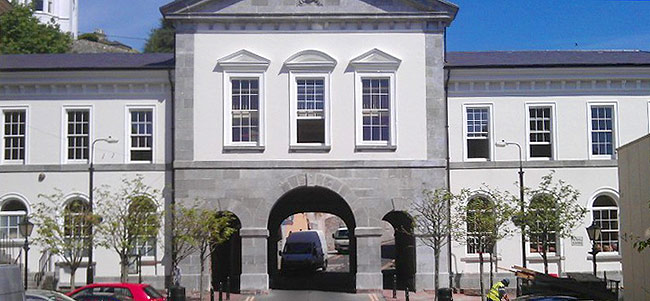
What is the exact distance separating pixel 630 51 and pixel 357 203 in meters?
15.7

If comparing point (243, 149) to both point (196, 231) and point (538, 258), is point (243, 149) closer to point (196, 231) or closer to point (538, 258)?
point (196, 231)

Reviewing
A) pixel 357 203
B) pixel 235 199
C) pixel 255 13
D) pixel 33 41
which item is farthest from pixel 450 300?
pixel 33 41

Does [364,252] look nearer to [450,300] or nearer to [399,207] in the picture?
[399,207]

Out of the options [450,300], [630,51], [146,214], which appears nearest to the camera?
[450,300]

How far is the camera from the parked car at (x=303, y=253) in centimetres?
4688

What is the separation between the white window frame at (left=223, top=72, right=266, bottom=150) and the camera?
3562cm

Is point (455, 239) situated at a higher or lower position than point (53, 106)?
lower

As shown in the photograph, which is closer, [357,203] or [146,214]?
[146,214]

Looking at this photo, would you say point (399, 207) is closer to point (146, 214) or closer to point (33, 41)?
point (146, 214)

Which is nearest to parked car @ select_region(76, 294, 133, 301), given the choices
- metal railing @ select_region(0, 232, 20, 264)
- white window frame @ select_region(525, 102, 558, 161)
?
metal railing @ select_region(0, 232, 20, 264)

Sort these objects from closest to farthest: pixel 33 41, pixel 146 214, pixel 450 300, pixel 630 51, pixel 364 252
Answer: pixel 450 300
pixel 146 214
pixel 364 252
pixel 630 51
pixel 33 41

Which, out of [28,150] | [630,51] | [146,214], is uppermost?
[630,51]

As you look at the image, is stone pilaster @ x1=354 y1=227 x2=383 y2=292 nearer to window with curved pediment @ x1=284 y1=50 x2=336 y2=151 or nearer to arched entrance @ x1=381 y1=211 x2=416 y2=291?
arched entrance @ x1=381 y1=211 x2=416 y2=291

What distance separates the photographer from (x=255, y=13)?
1414 inches
